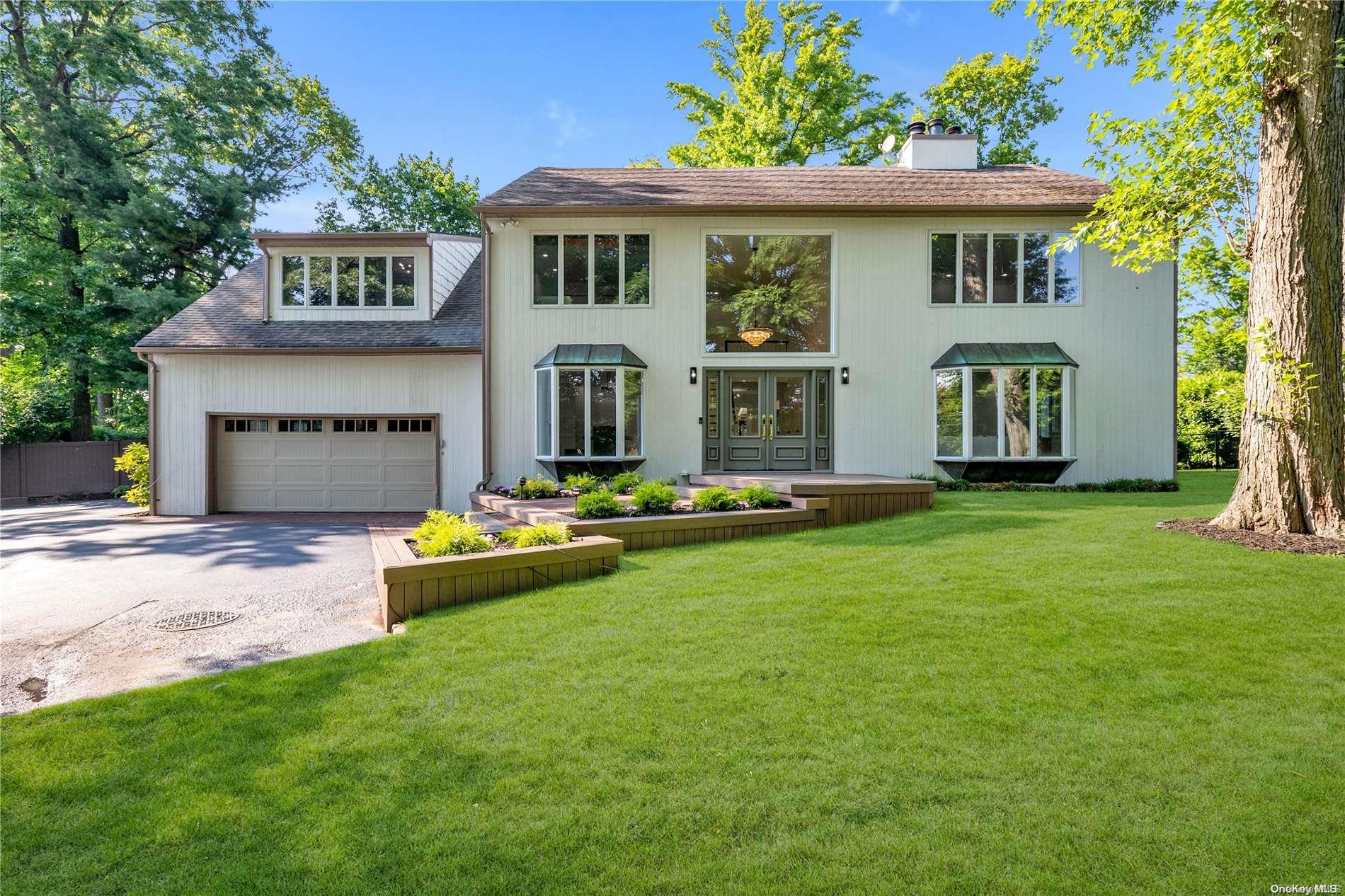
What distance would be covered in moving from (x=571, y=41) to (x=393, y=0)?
308cm

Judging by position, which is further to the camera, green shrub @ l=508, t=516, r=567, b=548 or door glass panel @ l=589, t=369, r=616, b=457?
door glass panel @ l=589, t=369, r=616, b=457

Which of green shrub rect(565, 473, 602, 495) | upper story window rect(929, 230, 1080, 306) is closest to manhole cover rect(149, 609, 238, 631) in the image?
green shrub rect(565, 473, 602, 495)

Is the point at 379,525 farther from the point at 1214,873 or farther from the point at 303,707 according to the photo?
the point at 1214,873

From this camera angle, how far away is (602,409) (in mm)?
11422

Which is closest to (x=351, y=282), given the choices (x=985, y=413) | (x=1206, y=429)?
(x=985, y=413)

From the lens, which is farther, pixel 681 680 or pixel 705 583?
pixel 705 583

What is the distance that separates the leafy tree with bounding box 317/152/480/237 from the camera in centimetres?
2483

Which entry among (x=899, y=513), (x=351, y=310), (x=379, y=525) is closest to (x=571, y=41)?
(x=351, y=310)

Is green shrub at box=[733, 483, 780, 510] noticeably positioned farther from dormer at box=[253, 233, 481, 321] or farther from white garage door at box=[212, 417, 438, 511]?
dormer at box=[253, 233, 481, 321]

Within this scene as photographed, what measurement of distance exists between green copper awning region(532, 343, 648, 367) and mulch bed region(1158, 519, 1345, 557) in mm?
8148

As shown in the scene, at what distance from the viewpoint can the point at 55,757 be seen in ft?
8.85

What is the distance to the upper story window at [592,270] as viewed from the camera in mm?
11961

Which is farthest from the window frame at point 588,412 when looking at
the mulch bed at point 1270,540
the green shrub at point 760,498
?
the mulch bed at point 1270,540

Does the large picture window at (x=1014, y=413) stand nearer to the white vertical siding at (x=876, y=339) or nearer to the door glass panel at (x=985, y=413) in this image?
the door glass panel at (x=985, y=413)
